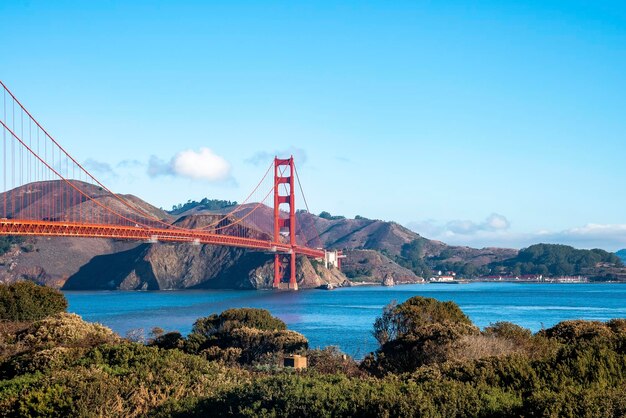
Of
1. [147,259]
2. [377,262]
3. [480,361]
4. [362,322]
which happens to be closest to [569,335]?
[480,361]

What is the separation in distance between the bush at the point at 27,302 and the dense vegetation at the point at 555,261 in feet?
462

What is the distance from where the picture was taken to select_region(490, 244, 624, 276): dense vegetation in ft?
545

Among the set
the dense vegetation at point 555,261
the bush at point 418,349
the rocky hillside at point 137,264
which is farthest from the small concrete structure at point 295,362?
the dense vegetation at point 555,261

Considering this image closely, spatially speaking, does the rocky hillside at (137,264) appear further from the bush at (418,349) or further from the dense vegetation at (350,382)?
the dense vegetation at (350,382)

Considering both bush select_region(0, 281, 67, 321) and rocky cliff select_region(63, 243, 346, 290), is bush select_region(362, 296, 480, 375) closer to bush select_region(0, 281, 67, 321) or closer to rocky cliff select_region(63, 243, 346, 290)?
bush select_region(0, 281, 67, 321)

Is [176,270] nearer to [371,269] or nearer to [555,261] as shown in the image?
[371,269]

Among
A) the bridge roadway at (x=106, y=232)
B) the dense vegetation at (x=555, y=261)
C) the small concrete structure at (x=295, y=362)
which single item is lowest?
the small concrete structure at (x=295, y=362)

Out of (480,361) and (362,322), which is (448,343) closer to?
(480,361)

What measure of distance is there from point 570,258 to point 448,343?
160 m

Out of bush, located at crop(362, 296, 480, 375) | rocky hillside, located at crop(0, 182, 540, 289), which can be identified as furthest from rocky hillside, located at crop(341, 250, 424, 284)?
bush, located at crop(362, 296, 480, 375)

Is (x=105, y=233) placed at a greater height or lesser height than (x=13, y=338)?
greater

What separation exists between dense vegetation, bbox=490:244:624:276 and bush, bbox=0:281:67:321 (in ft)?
462

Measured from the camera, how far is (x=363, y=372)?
60.6 ft

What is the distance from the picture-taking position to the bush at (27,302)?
33125 millimetres
